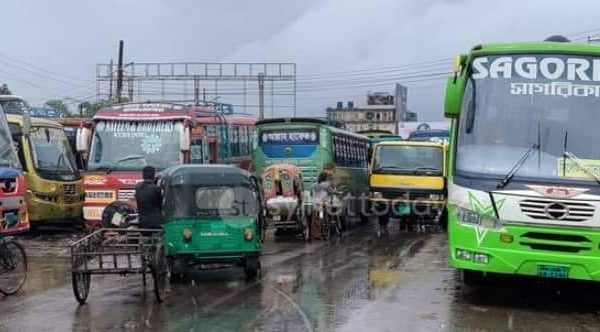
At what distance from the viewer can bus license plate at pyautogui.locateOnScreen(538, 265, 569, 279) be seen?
10203mm

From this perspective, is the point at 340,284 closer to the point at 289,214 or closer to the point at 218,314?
the point at 218,314

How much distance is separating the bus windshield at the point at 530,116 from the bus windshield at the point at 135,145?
920cm

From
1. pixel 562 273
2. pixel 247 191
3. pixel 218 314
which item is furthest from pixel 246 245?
pixel 562 273

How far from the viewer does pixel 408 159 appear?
79.9 ft

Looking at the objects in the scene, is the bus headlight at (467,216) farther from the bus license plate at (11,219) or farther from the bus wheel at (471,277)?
the bus license plate at (11,219)

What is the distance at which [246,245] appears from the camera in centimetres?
1302

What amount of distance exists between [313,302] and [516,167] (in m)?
3.20

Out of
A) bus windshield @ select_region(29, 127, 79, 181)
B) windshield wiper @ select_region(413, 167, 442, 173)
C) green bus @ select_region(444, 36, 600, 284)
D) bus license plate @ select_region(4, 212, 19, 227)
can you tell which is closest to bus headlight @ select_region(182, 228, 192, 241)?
bus license plate @ select_region(4, 212, 19, 227)

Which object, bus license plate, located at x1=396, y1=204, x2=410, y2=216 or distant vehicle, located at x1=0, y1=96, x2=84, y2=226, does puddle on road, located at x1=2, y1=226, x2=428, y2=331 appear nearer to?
distant vehicle, located at x1=0, y1=96, x2=84, y2=226

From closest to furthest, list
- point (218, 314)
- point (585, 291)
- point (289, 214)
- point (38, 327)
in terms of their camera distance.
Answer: point (38, 327), point (218, 314), point (585, 291), point (289, 214)

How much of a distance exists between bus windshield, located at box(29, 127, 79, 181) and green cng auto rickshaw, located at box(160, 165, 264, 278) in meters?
8.97

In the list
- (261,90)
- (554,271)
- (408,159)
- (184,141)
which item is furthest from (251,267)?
(261,90)

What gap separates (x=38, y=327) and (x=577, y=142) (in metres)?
6.87

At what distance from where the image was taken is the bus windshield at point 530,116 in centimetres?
1062
